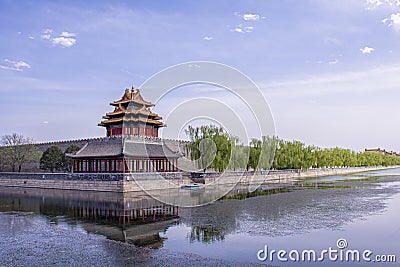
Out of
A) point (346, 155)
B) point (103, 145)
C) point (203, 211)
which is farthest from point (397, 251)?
point (346, 155)

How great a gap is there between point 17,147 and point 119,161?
711 inches

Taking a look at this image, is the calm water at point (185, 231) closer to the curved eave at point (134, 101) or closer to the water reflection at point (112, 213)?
the water reflection at point (112, 213)

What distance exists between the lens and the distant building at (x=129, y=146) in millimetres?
32344

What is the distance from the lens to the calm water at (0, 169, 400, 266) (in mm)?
9641

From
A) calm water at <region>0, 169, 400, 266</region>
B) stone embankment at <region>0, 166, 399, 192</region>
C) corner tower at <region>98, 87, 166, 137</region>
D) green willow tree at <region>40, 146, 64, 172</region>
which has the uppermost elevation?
corner tower at <region>98, 87, 166, 137</region>

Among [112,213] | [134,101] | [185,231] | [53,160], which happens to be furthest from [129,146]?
[185,231]

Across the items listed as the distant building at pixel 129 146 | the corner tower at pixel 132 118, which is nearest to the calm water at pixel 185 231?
the distant building at pixel 129 146

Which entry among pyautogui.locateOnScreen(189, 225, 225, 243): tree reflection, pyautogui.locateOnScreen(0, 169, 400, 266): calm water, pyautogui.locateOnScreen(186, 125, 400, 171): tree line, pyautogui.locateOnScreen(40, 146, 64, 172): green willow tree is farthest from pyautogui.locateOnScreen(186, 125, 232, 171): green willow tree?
pyautogui.locateOnScreen(189, 225, 225, 243): tree reflection

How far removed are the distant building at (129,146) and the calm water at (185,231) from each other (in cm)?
1148

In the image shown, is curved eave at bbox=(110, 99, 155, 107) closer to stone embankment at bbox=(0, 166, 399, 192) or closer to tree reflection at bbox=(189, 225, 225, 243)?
stone embankment at bbox=(0, 166, 399, 192)

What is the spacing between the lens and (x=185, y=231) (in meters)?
13.0

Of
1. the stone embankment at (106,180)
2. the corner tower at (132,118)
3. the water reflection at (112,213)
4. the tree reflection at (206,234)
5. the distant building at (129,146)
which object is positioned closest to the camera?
the tree reflection at (206,234)

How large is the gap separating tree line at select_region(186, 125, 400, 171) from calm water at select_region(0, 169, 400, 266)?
1885 centimetres

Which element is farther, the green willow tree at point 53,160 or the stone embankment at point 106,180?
the green willow tree at point 53,160
